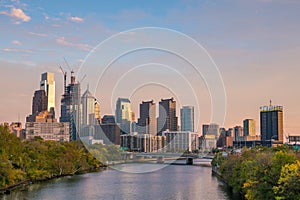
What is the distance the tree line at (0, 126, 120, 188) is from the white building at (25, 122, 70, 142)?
4797 centimetres

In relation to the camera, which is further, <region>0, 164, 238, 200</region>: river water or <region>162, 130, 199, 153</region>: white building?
<region>162, 130, 199, 153</region>: white building

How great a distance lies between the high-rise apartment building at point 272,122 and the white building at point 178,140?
129ft

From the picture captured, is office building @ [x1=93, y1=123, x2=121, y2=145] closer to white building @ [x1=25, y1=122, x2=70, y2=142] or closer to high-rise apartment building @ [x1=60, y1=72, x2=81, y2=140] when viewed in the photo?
white building @ [x1=25, y1=122, x2=70, y2=142]

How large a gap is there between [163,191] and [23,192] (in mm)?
9196

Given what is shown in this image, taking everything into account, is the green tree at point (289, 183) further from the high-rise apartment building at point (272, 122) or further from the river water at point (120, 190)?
the high-rise apartment building at point (272, 122)

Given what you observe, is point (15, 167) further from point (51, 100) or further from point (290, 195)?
point (51, 100)

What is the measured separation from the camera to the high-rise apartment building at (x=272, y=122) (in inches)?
3824

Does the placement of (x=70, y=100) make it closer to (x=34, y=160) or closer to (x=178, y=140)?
(x=178, y=140)

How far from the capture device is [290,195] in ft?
48.9

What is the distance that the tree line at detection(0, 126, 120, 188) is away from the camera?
28.8 m

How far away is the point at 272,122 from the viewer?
97875 mm

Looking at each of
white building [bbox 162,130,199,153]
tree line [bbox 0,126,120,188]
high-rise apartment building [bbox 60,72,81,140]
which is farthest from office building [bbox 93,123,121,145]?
high-rise apartment building [bbox 60,72,81,140]

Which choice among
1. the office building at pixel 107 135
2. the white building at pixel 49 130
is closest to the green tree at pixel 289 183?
the office building at pixel 107 135

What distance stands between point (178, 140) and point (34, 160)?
2923 cm
